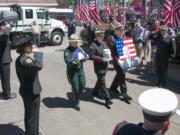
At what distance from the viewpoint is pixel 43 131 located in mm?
5645

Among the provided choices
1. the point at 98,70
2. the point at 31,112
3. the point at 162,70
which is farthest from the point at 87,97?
the point at 31,112

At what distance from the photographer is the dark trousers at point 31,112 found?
4727 mm

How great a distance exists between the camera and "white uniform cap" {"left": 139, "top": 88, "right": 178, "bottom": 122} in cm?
202

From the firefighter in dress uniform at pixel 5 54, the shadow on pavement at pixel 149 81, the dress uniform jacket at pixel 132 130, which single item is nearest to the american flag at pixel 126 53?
the shadow on pavement at pixel 149 81

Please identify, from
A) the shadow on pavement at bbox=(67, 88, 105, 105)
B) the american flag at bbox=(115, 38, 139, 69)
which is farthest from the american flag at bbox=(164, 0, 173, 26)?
the shadow on pavement at bbox=(67, 88, 105, 105)

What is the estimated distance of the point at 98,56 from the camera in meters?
6.62

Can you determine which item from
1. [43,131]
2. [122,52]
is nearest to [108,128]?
[43,131]

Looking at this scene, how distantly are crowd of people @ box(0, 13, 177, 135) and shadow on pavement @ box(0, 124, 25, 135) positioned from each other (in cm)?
59

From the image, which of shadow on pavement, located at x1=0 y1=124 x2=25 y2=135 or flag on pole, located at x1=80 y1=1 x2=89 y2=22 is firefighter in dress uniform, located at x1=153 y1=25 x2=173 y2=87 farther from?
flag on pole, located at x1=80 y1=1 x2=89 y2=22

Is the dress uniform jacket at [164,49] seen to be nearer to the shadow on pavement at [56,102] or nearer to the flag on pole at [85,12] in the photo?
the shadow on pavement at [56,102]

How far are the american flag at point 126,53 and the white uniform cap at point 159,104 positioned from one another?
193 inches

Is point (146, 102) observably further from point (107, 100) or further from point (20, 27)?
point (20, 27)

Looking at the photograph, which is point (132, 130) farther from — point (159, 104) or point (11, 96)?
point (11, 96)

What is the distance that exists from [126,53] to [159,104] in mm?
5266
